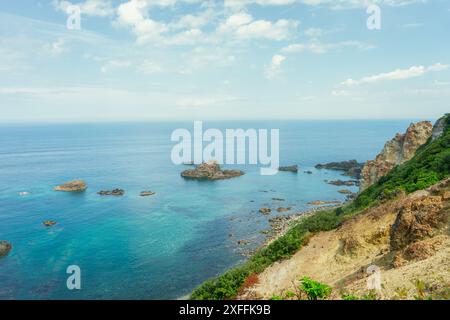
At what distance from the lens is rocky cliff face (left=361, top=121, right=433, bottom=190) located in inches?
Answer: 2183

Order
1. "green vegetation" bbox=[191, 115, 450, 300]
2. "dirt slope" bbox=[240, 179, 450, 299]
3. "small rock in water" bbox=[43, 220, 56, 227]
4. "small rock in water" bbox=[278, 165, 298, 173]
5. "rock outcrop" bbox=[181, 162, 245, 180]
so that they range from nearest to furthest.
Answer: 1. "dirt slope" bbox=[240, 179, 450, 299]
2. "green vegetation" bbox=[191, 115, 450, 300]
3. "small rock in water" bbox=[43, 220, 56, 227]
4. "rock outcrop" bbox=[181, 162, 245, 180]
5. "small rock in water" bbox=[278, 165, 298, 173]

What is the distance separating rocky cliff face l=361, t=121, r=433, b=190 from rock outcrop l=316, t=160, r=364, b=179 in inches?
1711

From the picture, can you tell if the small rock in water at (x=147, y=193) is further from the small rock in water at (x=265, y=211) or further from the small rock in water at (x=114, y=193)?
the small rock in water at (x=265, y=211)

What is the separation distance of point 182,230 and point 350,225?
3320 centimetres

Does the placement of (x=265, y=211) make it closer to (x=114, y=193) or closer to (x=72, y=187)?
(x=114, y=193)

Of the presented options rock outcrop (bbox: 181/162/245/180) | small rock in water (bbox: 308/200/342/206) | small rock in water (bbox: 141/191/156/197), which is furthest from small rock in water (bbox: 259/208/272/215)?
rock outcrop (bbox: 181/162/245/180)

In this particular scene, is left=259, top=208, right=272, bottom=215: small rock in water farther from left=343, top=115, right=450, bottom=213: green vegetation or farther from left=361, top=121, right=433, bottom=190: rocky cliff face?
left=343, top=115, right=450, bottom=213: green vegetation

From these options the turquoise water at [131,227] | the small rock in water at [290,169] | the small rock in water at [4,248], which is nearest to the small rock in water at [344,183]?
the turquoise water at [131,227]

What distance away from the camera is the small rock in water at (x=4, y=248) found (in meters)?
47.3

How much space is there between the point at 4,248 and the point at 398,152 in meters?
63.0

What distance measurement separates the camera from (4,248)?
158 feet

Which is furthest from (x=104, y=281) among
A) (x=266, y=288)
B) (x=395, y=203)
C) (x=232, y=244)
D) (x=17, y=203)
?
(x=17, y=203)

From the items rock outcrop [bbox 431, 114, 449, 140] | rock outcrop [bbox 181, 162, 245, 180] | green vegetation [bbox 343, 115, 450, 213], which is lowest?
rock outcrop [bbox 181, 162, 245, 180]

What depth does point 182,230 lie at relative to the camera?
5756 cm
